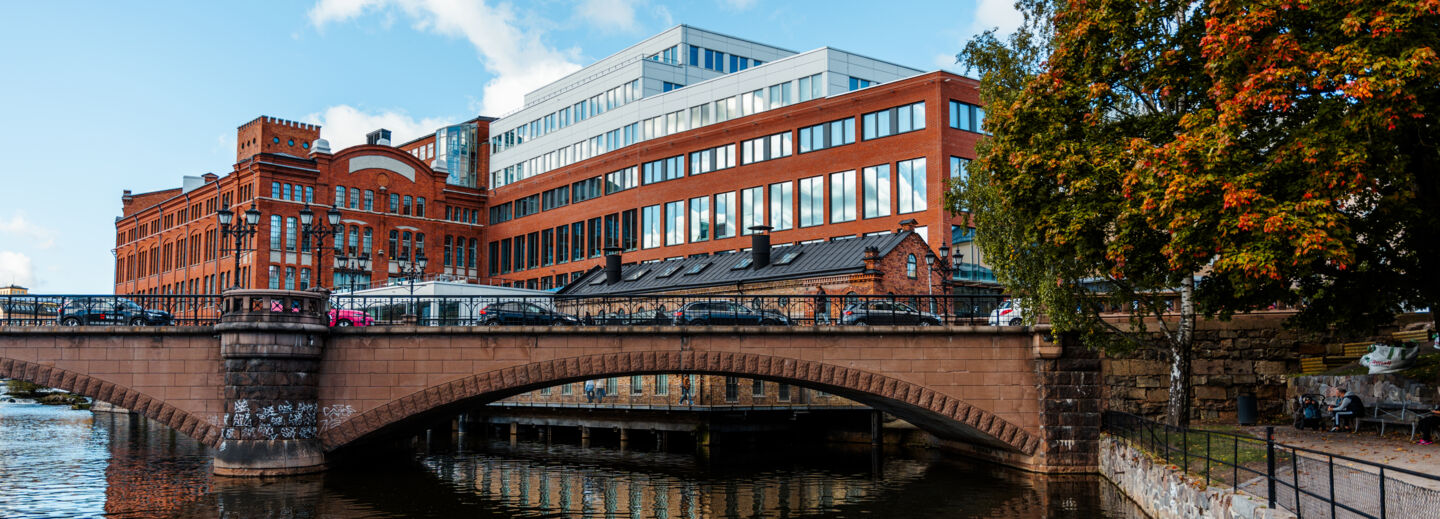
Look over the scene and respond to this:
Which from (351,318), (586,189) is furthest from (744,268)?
(586,189)

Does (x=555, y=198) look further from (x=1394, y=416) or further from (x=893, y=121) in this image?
(x=1394, y=416)

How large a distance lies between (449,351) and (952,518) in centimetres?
1418

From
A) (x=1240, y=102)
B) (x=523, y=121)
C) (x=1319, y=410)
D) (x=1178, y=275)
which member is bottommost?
(x=1319, y=410)

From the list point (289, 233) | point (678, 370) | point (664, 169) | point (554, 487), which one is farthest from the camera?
point (289, 233)

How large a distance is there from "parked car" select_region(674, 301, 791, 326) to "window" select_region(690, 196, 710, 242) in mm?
38676

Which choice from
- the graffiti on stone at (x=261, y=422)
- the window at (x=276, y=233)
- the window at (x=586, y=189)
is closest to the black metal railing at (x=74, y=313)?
the graffiti on stone at (x=261, y=422)

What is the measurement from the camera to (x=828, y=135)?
64.5 meters

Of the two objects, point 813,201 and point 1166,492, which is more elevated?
point 813,201

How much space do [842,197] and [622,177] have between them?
21.2m

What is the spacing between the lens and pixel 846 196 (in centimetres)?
6319

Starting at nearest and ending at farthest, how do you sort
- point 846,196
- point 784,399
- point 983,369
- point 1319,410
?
point 1319,410 < point 983,369 < point 784,399 < point 846,196

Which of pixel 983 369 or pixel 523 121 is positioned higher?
pixel 523 121

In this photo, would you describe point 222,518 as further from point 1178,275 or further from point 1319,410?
point 1319,410

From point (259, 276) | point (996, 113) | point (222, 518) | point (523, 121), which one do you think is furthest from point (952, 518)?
point (523, 121)
